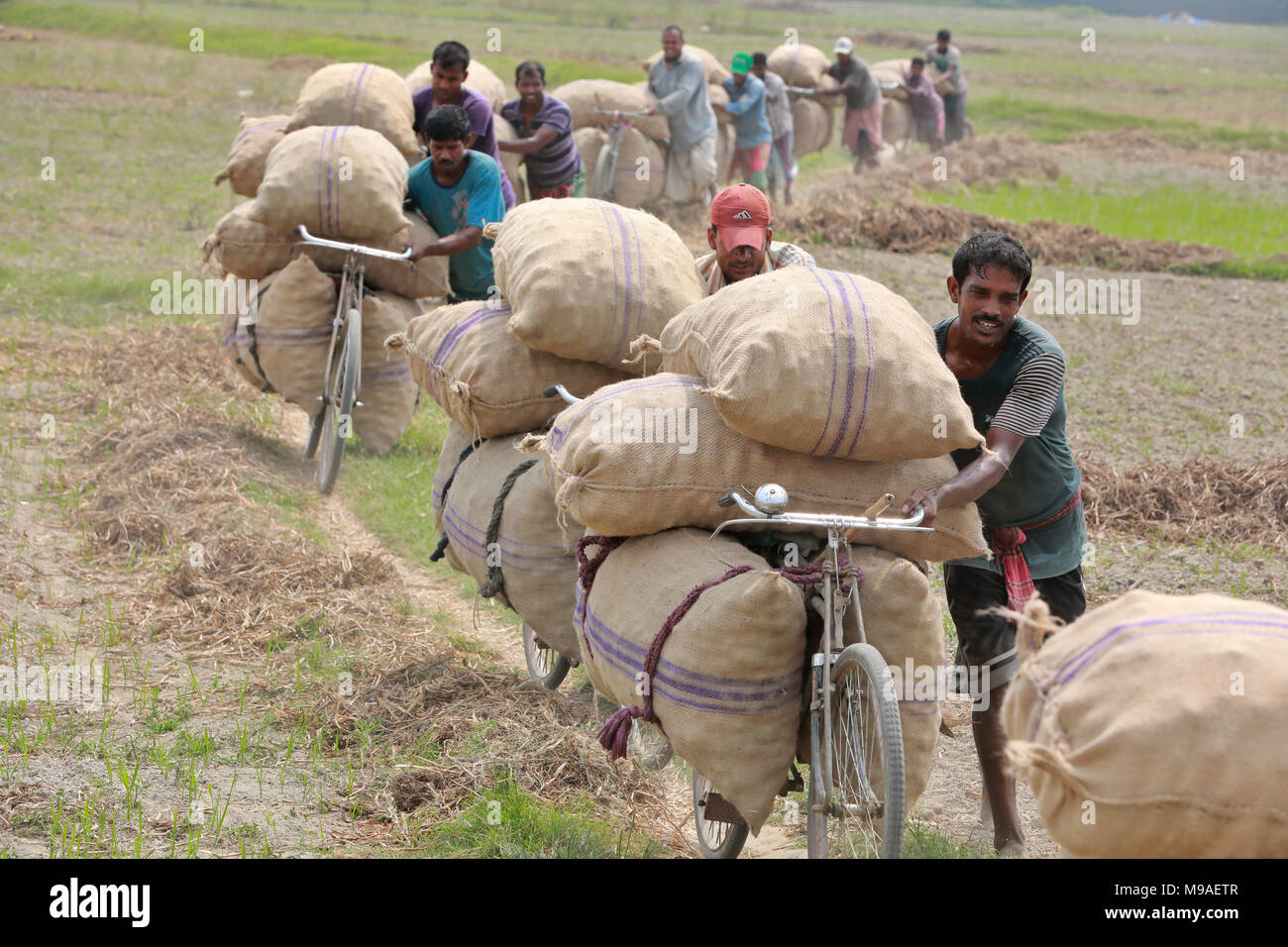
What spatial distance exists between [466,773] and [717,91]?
13513mm

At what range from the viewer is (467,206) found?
6930 mm

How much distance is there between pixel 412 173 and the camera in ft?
23.5

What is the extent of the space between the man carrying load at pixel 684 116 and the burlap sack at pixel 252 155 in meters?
7.31

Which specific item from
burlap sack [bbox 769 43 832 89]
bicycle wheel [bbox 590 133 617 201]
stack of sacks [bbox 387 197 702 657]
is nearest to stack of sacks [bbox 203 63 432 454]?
stack of sacks [bbox 387 197 702 657]

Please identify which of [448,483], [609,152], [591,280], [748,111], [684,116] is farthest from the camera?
[748,111]

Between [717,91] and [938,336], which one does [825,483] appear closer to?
[938,336]

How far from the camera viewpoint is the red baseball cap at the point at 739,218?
4547mm

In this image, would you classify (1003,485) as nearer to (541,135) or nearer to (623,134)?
(541,135)

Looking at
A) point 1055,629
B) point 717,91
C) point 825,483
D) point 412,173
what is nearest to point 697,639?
point 825,483

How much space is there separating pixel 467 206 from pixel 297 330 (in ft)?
3.94

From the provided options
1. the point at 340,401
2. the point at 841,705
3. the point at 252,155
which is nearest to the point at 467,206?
the point at 340,401

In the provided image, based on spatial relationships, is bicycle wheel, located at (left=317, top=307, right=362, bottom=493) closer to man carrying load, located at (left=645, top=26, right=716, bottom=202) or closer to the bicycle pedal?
the bicycle pedal

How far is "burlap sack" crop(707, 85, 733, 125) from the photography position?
16375 mm

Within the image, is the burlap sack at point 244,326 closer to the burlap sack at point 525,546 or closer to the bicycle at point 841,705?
the burlap sack at point 525,546
